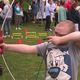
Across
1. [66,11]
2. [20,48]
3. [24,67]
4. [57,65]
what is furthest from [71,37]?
[66,11]

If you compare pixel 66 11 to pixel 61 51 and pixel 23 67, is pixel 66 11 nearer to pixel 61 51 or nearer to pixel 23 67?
pixel 23 67

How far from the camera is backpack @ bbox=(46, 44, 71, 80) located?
11.3ft

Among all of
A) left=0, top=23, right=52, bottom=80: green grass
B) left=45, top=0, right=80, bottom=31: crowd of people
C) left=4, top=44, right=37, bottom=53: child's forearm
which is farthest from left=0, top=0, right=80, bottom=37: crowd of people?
left=4, top=44, right=37, bottom=53: child's forearm

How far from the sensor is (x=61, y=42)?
3.38 meters

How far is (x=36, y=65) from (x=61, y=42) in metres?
6.45

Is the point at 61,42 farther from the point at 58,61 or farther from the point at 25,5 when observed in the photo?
the point at 25,5

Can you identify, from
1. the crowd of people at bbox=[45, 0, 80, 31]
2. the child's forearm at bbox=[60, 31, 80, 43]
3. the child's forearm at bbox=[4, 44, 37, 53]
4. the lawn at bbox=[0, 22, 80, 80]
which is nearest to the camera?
the child's forearm at bbox=[60, 31, 80, 43]

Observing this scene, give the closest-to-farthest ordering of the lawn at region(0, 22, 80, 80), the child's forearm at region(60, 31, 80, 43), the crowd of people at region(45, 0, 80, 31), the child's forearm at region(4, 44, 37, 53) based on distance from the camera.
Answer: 1. the child's forearm at region(60, 31, 80, 43)
2. the child's forearm at region(4, 44, 37, 53)
3. the lawn at region(0, 22, 80, 80)
4. the crowd of people at region(45, 0, 80, 31)

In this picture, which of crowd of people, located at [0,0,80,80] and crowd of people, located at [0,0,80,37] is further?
crowd of people, located at [0,0,80,37]

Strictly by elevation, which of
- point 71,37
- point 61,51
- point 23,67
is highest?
point 71,37

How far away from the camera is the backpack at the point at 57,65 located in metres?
3.44

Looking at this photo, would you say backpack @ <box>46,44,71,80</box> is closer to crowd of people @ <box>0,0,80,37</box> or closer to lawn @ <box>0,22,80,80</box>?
lawn @ <box>0,22,80,80</box>

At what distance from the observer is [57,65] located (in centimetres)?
344

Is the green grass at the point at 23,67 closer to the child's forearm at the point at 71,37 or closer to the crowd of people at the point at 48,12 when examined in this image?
the crowd of people at the point at 48,12
